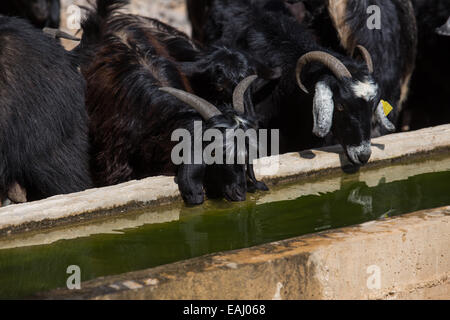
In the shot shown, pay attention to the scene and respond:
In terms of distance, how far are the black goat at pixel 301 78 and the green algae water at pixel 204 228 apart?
483 mm

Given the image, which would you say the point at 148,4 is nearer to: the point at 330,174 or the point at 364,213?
the point at 330,174

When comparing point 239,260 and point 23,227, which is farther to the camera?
point 23,227

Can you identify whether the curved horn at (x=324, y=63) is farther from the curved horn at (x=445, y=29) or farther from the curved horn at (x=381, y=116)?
the curved horn at (x=445, y=29)

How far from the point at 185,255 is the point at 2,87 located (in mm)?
1637

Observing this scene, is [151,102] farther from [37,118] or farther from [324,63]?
[324,63]

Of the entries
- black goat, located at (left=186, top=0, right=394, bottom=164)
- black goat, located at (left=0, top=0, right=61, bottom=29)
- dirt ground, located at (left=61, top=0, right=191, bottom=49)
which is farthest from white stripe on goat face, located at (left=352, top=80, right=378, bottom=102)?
dirt ground, located at (left=61, top=0, right=191, bottom=49)

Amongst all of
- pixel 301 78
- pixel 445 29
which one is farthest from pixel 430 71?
pixel 301 78

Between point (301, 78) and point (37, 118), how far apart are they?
2349 millimetres

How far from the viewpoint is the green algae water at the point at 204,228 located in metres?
4.14

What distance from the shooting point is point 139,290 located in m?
3.40

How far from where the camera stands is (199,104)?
5.46 m

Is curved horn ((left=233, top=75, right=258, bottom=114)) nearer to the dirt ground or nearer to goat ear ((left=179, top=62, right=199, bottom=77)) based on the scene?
goat ear ((left=179, top=62, right=199, bottom=77))

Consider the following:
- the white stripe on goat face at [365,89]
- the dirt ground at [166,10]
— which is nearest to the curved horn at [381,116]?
the white stripe on goat face at [365,89]

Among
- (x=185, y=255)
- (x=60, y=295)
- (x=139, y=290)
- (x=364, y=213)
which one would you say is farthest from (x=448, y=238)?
(x=60, y=295)
